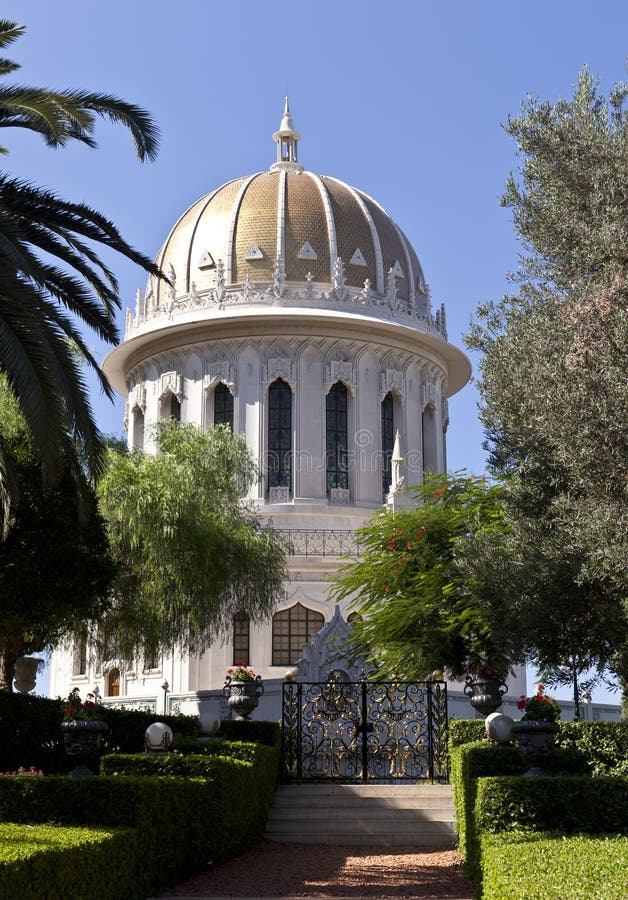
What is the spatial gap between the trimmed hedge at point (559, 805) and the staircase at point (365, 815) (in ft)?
15.3

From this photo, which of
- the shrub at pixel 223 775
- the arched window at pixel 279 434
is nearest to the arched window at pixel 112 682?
the arched window at pixel 279 434

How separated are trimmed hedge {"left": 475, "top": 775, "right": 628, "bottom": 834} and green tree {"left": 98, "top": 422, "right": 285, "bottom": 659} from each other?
16.2 m

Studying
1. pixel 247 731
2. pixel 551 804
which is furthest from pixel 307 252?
pixel 551 804

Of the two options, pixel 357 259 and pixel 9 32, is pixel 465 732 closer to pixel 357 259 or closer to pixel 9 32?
pixel 9 32

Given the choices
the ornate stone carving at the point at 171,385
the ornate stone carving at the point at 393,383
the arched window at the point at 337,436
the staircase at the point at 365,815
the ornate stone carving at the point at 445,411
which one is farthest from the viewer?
the ornate stone carving at the point at 445,411

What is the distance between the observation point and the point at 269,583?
1288 inches

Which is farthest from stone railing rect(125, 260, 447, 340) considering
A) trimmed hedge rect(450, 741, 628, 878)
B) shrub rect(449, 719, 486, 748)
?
trimmed hedge rect(450, 741, 628, 878)

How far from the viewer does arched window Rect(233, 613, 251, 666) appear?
39375 millimetres

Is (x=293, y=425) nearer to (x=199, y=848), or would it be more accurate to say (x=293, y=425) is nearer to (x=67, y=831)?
(x=199, y=848)

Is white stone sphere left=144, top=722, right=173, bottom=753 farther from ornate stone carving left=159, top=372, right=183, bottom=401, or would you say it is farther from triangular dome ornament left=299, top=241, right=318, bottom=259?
triangular dome ornament left=299, top=241, right=318, bottom=259

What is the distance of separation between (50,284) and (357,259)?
28.7 metres

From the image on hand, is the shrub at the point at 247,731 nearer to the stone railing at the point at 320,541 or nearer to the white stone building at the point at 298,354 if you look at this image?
the white stone building at the point at 298,354

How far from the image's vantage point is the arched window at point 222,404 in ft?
143

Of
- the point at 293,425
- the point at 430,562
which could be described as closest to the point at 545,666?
the point at 430,562
